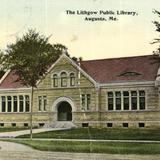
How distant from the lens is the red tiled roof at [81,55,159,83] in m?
23.3

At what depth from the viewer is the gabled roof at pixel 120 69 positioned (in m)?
23.3

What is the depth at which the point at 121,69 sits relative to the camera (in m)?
24.0

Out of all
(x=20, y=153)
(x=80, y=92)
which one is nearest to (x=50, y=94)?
(x=80, y=92)

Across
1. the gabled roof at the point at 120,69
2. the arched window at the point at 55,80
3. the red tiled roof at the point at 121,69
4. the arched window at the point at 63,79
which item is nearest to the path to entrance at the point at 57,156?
the gabled roof at the point at 120,69

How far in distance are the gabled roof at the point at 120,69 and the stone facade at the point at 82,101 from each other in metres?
0.23

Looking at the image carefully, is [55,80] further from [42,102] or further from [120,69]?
[120,69]

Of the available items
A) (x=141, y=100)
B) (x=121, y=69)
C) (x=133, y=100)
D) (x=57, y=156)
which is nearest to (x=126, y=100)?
(x=133, y=100)

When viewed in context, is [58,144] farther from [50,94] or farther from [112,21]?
[50,94]

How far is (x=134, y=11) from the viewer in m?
12.2

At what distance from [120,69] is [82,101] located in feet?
9.03

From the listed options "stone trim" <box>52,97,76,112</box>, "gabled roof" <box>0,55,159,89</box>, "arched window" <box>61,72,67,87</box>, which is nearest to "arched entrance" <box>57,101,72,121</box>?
"stone trim" <box>52,97,76,112</box>

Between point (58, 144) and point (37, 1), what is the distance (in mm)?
4741

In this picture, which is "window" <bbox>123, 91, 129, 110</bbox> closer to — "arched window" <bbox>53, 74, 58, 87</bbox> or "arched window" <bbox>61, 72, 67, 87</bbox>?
"arched window" <bbox>61, 72, 67, 87</bbox>

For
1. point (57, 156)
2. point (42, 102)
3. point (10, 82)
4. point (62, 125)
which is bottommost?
point (57, 156)
